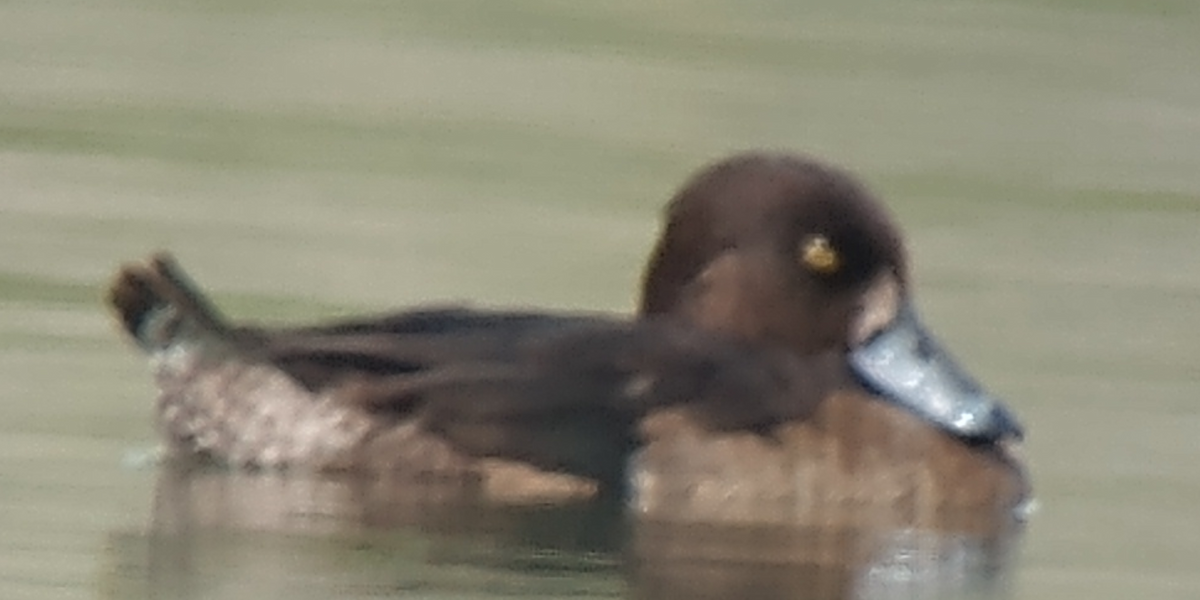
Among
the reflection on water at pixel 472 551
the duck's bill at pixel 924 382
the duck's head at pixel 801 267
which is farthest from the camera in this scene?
the duck's head at pixel 801 267

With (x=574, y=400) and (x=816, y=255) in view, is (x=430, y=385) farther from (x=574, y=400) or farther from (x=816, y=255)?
(x=816, y=255)

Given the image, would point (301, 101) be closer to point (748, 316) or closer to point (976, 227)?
point (976, 227)

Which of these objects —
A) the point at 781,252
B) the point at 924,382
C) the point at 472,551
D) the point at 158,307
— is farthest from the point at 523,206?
the point at 472,551

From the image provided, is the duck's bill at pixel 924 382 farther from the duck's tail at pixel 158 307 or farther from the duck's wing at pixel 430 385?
the duck's tail at pixel 158 307

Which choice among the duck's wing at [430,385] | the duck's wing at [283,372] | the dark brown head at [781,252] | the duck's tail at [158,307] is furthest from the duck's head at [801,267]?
the duck's tail at [158,307]

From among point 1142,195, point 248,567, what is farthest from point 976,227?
point 248,567
